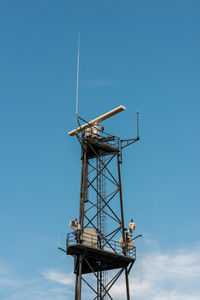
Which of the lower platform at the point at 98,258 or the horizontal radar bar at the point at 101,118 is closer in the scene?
the lower platform at the point at 98,258

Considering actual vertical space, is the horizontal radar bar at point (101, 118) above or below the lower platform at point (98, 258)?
above

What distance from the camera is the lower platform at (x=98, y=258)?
4950 centimetres

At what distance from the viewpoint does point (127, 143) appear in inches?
2286

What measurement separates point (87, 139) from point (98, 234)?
390 inches

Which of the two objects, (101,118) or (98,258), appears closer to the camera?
(98,258)

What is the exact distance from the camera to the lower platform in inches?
1949

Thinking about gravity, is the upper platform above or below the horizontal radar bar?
below

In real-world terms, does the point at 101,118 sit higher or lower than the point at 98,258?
higher

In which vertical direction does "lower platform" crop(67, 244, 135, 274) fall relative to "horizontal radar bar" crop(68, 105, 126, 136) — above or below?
below

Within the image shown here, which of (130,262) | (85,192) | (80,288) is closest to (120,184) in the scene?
(85,192)

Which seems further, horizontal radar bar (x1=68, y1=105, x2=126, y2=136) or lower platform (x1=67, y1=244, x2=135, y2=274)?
horizontal radar bar (x1=68, y1=105, x2=126, y2=136)

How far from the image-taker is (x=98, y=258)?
51.1 metres

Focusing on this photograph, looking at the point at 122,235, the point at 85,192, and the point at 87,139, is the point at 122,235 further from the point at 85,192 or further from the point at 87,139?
the point at 87,139

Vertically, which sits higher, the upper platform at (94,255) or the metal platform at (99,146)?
the metal platform at (99,146)
